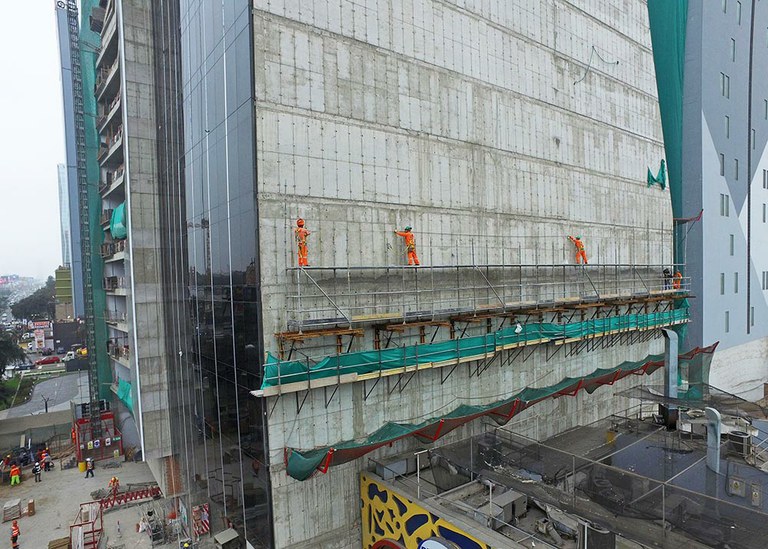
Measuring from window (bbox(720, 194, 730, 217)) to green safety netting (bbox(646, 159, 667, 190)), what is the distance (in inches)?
267

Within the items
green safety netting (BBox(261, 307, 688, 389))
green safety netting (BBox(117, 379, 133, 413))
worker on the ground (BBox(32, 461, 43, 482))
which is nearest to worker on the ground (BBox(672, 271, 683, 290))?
green safety netting (BBox(261, 307, 688, 389))

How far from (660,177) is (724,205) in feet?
26.9

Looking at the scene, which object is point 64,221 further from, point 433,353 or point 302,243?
point 433,353

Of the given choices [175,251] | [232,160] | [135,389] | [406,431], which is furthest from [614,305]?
[135,389]

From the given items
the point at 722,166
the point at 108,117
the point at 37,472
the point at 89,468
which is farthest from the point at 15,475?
the point at 722,166

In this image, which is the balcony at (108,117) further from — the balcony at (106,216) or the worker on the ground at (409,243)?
the worker on the ground at (409,243)

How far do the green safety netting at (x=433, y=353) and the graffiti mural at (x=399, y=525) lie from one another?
12.8 ft

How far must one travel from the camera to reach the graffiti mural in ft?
38.1

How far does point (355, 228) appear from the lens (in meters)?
14.6

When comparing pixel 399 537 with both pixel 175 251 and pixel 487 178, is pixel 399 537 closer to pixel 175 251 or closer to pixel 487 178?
pixel 487 178

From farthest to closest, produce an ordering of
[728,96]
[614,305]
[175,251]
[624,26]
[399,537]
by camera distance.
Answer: [728,96] → [624,26] → [614,305] → [175,251] → [399,537]

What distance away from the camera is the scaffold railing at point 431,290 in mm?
13586

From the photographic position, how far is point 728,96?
108 feet

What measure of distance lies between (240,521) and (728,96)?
40910 mm
